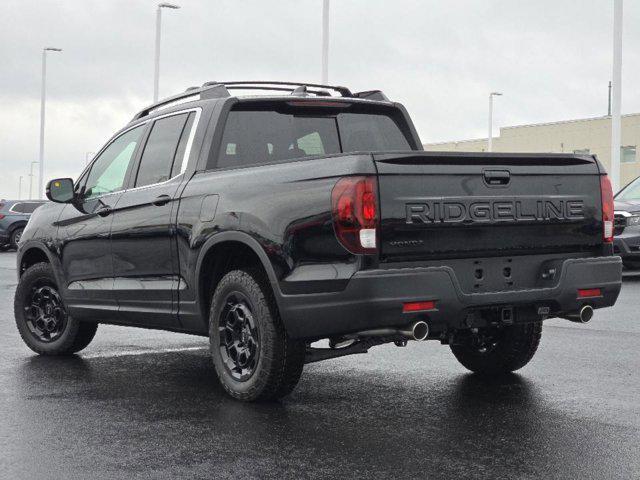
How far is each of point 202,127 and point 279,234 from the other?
4.69 feet

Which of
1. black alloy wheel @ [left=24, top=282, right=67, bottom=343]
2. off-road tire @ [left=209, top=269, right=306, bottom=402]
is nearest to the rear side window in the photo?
off-road tire @ [left=209, top=269, right=306, bottom=402]

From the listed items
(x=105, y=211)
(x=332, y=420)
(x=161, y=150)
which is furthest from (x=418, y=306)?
(x=105, y=211)

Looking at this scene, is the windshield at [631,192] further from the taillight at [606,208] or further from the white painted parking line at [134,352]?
the taillight at [606,208]

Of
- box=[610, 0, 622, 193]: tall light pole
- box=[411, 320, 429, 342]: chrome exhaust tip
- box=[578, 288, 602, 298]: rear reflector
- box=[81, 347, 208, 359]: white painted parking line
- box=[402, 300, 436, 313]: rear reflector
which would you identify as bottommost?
box=[81, 347, 208, 359]: white painted parking line

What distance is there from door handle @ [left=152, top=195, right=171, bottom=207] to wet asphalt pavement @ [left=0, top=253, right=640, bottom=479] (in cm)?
123

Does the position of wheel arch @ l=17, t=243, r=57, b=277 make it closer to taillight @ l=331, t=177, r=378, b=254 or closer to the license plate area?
taillight @ l=331, t=177, r=378, b=254

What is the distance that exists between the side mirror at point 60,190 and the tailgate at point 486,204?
3.35 meters

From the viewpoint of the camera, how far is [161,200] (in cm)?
673

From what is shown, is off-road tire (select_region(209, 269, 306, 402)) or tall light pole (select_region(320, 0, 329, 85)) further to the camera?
tall light pole (select_region(320, 0, 329, 85))

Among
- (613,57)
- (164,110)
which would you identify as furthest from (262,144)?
(613,57)

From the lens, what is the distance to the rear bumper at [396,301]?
5.30 m

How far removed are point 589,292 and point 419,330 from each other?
1.25 meters

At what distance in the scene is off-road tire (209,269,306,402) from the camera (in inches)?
230

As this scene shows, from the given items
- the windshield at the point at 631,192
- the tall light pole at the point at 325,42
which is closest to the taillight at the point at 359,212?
the windshield at the point at 631,192
